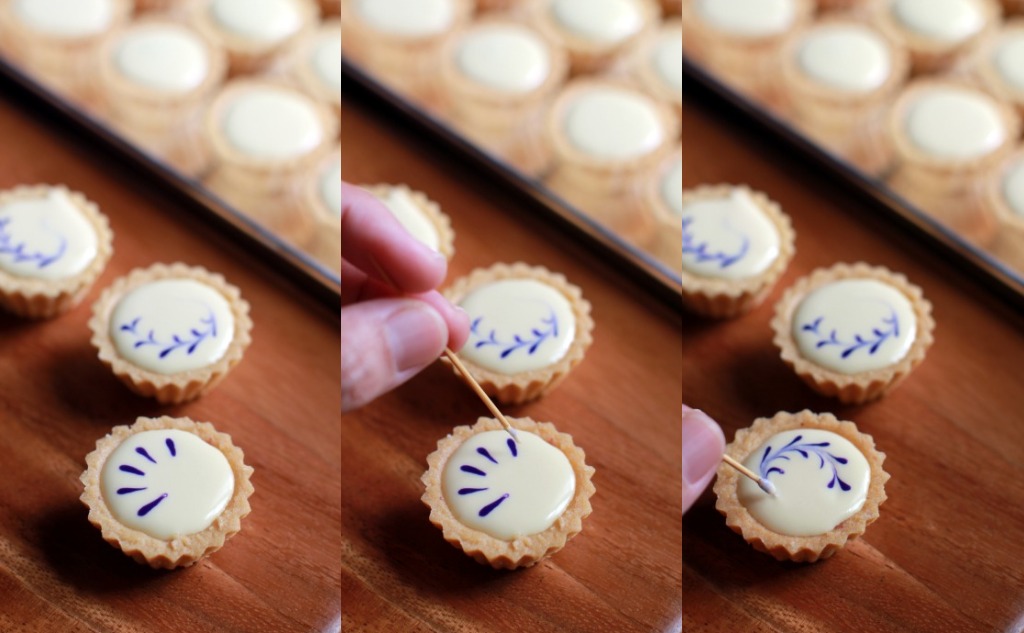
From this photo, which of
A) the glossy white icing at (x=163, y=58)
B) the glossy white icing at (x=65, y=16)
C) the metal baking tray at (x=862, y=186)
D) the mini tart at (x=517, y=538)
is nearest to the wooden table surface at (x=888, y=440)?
the metal baking tray at (x=862, y=186)

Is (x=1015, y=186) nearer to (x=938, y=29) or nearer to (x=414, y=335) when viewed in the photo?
(x=938, y=29)

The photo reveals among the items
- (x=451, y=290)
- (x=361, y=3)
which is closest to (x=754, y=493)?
(x=451, y=290)

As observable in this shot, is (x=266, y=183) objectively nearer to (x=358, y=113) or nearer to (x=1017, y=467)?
(x=358, y=113)

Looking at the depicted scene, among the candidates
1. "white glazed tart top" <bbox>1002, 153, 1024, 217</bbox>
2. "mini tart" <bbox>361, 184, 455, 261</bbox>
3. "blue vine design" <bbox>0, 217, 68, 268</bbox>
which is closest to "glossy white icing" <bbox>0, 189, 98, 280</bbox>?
"blue vine design" <bbox>0, 217, 68, 268</bbox>

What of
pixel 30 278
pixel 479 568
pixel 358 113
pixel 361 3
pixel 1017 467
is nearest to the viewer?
pixel 479 568

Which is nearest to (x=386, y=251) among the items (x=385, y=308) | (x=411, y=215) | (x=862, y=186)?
(x=385, y=308)

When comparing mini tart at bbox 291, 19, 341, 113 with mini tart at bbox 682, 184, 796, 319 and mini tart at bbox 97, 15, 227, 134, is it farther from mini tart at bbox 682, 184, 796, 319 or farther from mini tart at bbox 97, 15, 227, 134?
mini tart at bbox 682, 184, 796, 319

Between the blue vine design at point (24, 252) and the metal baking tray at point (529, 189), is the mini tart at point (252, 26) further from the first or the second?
the blue vine design at point (24, 252)
